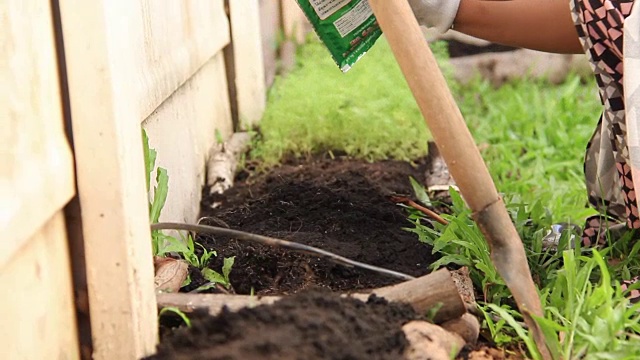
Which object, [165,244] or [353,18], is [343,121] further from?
[165,244]

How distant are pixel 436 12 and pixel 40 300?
4.36 feet

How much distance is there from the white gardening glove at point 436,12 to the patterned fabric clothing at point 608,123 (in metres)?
0.35

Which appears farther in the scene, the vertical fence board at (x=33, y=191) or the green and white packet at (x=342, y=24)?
the green and white packet at (x=342, y=24)

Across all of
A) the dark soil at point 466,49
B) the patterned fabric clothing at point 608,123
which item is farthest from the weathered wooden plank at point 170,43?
the dark soil at point 466,49

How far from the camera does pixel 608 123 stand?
6.84 feet

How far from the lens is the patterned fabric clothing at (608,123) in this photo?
1895 mm

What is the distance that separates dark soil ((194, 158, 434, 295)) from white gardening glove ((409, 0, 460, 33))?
0.47 m

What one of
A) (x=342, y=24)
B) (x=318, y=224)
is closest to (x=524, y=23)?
(x=342, y=24)

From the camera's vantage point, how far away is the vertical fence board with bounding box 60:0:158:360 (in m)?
1.34

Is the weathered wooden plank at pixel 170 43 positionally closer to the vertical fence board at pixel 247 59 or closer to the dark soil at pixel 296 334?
the vertical fence board at pixel 247 59

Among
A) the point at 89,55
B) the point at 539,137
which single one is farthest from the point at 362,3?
the point at 539,137

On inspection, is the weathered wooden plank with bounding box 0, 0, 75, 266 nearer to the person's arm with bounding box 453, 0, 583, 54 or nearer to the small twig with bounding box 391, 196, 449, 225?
the small twig with bounding box 391, 196, 449, 225

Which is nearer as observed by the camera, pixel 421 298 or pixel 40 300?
pixel 40 300

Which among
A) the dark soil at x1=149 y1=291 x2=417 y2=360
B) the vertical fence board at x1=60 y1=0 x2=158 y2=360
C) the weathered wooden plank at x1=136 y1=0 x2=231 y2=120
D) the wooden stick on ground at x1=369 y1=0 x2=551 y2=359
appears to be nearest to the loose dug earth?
the dark soil at x1=149 y1=291 x2=417 y2=360
